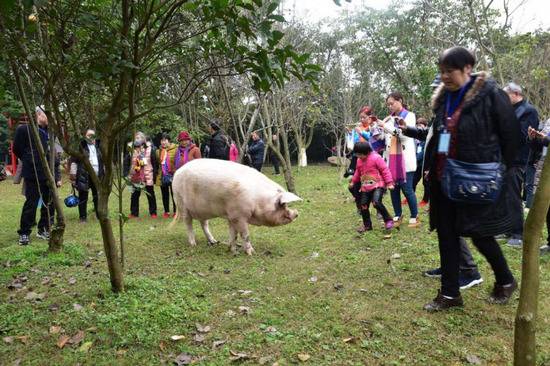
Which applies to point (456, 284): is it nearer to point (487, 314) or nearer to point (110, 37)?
point (487, 314)

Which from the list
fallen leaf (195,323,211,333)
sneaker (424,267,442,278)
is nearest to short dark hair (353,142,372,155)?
sneaker (424,267,442,278)

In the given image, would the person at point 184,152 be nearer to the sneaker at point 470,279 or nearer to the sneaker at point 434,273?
the sneaker at point 434,273

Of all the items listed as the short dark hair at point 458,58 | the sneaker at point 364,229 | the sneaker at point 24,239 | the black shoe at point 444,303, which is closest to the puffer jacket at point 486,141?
the short dark hair at point 458,58

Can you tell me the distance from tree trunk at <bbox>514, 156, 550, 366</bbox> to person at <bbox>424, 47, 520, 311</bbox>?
1.31m

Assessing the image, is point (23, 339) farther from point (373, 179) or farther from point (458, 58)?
point (373, 179)

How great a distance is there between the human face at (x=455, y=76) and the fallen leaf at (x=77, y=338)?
3586 millimetres

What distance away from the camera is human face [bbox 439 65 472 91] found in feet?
12.2

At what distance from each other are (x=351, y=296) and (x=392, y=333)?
0.88m

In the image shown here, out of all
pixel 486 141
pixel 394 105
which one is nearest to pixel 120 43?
pixel 486 141

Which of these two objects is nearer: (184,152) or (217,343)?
(217,343)

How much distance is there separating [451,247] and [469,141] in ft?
3.01

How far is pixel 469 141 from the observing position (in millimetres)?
3668

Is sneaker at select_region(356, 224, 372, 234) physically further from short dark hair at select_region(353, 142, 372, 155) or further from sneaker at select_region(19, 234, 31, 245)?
sneaker at select_region(19, 234, 31, 245)

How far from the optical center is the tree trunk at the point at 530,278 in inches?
90.4
